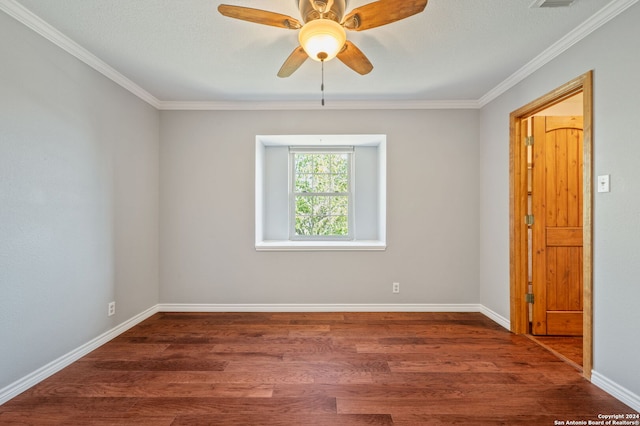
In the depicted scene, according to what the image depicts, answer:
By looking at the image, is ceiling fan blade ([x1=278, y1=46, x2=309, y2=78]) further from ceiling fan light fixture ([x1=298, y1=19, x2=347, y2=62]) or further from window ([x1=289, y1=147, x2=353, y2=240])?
window ([x1=289, y1=147, x2=353, y2=240])

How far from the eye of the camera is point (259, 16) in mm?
1617

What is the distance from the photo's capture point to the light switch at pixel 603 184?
6.54ft

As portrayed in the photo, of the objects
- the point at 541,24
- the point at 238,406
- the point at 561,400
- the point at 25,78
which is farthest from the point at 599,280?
the point at 25,78

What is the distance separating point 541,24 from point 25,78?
11.6 feet

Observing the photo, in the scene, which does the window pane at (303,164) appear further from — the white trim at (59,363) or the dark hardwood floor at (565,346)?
the dark hardwood floor at (565,346)

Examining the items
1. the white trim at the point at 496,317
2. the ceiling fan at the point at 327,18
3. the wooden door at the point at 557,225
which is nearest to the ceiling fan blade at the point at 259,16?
the ceiling fan at the point at 327,18

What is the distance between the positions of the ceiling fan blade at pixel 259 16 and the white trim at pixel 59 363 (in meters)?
2.62

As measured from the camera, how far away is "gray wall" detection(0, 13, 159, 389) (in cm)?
195

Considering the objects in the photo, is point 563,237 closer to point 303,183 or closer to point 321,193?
point 321,193

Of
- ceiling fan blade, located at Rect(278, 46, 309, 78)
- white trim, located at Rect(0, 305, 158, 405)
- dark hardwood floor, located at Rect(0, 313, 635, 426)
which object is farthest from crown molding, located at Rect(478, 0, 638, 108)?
white trim, located at Rect(0, 305, 158, 405)

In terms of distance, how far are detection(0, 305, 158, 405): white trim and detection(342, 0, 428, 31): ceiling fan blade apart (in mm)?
3032

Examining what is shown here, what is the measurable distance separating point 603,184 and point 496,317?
1.81 metres

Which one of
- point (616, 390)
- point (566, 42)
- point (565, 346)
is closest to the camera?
point (616, 390)

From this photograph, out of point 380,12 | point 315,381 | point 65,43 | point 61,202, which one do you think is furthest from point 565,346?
point 65,43
